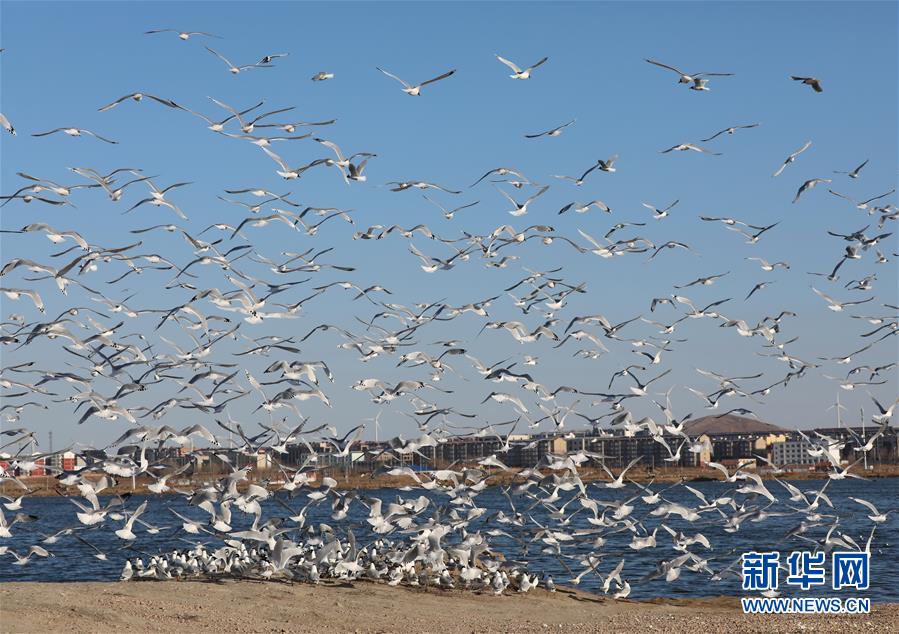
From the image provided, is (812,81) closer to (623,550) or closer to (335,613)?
(335,613)

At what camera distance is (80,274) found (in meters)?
23.0

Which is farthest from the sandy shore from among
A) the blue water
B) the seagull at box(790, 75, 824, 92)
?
the seagull at box(790, 75, 824, 92)

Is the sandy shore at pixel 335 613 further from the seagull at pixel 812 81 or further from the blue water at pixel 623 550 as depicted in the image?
the seagull at pixel 812 81

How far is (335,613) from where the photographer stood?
69.3ft

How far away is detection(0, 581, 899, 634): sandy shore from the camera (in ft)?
63.4

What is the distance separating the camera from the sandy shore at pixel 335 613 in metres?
19.3

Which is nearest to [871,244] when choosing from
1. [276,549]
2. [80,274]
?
[276,549]

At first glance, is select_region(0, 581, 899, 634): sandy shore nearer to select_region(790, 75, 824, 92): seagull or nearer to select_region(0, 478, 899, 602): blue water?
select_region(0, 478, 899, 602): blue water

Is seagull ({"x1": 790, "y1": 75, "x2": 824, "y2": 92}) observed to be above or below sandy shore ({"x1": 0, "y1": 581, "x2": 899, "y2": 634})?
above

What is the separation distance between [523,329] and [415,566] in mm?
5397

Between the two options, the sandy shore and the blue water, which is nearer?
the sandy shore

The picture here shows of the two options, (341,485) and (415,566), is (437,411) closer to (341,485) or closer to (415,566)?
(415,566)

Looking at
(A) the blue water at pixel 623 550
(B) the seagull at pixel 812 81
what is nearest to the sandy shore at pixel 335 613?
(A) the blue water at pixel 623 550

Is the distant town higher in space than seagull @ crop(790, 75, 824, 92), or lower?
lower
